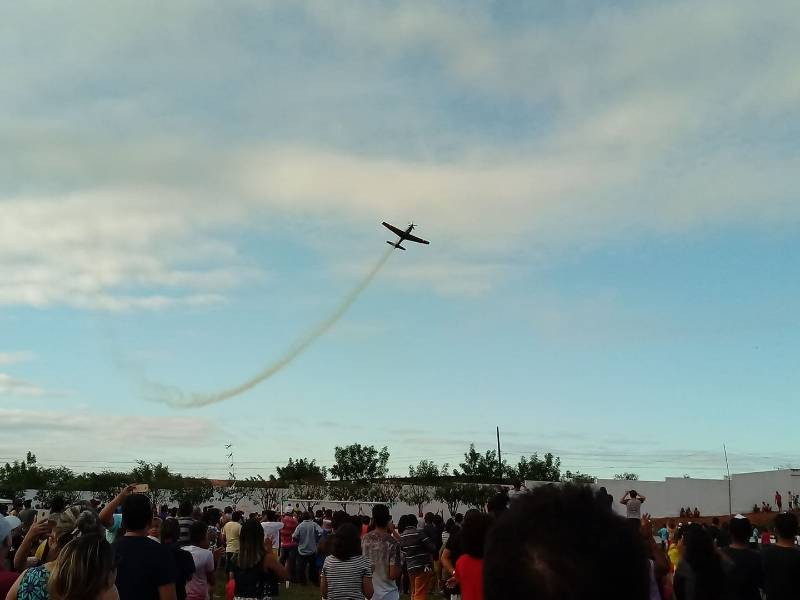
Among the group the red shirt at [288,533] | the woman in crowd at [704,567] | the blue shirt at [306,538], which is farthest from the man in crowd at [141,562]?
the red shirt at [288,533]

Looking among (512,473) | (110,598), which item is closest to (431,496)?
(512,473)

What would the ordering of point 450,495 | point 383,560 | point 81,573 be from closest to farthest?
point 81,573
point 383,560
point 450,495

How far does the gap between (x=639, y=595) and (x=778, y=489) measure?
221 ft

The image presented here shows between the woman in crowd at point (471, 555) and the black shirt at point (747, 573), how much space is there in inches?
81.2

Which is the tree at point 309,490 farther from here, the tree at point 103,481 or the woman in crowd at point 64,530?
the woman in crowd at point 64,530

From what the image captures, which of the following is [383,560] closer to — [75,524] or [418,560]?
[418,560]

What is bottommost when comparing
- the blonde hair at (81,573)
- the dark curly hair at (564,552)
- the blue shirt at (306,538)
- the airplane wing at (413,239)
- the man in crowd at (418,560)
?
the blue shirt at (306,538)

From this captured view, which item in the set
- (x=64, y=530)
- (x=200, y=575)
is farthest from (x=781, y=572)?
(x=64, y=530)

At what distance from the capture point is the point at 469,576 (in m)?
6.50

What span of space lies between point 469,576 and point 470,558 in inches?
6.0

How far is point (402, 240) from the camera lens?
129ft

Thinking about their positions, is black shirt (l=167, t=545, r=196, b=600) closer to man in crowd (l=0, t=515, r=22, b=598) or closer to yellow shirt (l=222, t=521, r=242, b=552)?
man in crowd (l=0, t=515, r=22, b=598)

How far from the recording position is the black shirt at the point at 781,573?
251 inches

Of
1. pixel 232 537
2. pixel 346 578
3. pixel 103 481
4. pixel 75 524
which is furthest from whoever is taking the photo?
pixel 103 481
